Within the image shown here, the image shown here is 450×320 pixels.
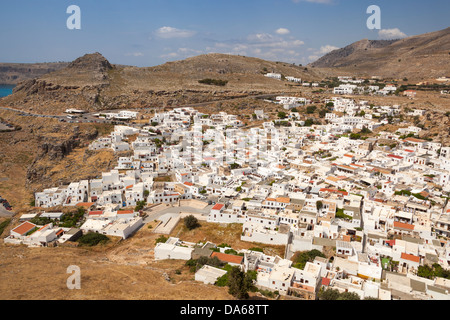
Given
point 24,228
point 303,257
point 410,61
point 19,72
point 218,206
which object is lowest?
point 303,257

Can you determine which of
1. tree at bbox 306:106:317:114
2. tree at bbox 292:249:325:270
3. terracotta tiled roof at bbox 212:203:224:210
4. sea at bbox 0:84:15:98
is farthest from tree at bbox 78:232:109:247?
sea at bbox 0:84:15:98

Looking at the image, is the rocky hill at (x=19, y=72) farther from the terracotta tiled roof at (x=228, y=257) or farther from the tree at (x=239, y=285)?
the tree at (x=239, y=285)

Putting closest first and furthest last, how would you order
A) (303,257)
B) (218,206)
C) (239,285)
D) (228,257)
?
(239,285), (228,257), (303,257), (218,206)

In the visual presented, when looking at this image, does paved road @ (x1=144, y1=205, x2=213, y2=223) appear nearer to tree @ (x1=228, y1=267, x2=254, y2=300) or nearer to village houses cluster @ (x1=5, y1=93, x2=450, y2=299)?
village houses cluster @ (x1=5, y1=93, x2=450, y2=299)

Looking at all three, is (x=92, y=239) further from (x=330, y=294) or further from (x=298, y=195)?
(x=330, y=294)

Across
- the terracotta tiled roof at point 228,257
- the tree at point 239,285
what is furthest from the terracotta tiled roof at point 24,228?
the tree at point 239,285

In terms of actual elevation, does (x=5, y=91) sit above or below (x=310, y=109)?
above

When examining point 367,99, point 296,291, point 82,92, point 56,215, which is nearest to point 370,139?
point 367,99

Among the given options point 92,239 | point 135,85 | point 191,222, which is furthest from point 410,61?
point 92,239
